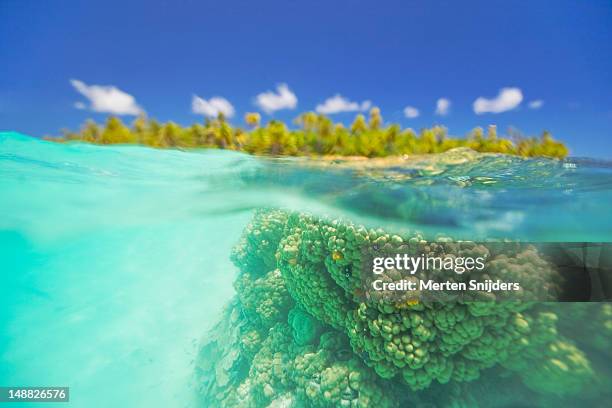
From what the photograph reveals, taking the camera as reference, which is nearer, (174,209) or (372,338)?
(372,338)

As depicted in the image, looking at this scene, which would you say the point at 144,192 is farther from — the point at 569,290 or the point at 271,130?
the point at 569,290

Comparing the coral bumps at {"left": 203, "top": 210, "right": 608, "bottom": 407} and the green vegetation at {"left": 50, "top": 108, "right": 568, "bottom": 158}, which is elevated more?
the green vegetation at {"left": 50, "top": 108, "right": 568, "bottom": 158}

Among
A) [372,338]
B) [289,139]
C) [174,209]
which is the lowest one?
[372,338]

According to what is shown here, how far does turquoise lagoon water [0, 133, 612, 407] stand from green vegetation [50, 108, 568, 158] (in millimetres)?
340

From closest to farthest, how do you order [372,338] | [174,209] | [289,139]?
1. [372,338]
2. [289,139]
3. [174,209]

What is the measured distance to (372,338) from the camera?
15.2 ft

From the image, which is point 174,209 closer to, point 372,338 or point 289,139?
point 289,139

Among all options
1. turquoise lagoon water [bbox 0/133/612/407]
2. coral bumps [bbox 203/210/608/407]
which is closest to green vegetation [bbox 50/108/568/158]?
turquoise lagoon water [bbox 0/133/612/407]

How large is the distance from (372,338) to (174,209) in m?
11.0

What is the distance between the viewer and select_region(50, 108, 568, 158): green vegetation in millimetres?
7355

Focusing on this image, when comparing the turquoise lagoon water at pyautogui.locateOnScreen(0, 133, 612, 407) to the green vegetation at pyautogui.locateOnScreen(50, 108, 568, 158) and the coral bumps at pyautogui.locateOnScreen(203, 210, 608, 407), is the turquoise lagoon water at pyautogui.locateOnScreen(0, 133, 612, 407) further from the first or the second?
the coral bumps at pyautogui.locateOnScreen(203, 210, 608, 407)

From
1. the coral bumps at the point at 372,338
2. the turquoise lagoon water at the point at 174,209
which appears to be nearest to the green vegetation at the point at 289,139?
the turquoise lagoon water at the point at 174,209

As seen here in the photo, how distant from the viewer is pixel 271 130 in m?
8.16

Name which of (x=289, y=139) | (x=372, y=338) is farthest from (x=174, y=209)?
(x=372, y=338)
